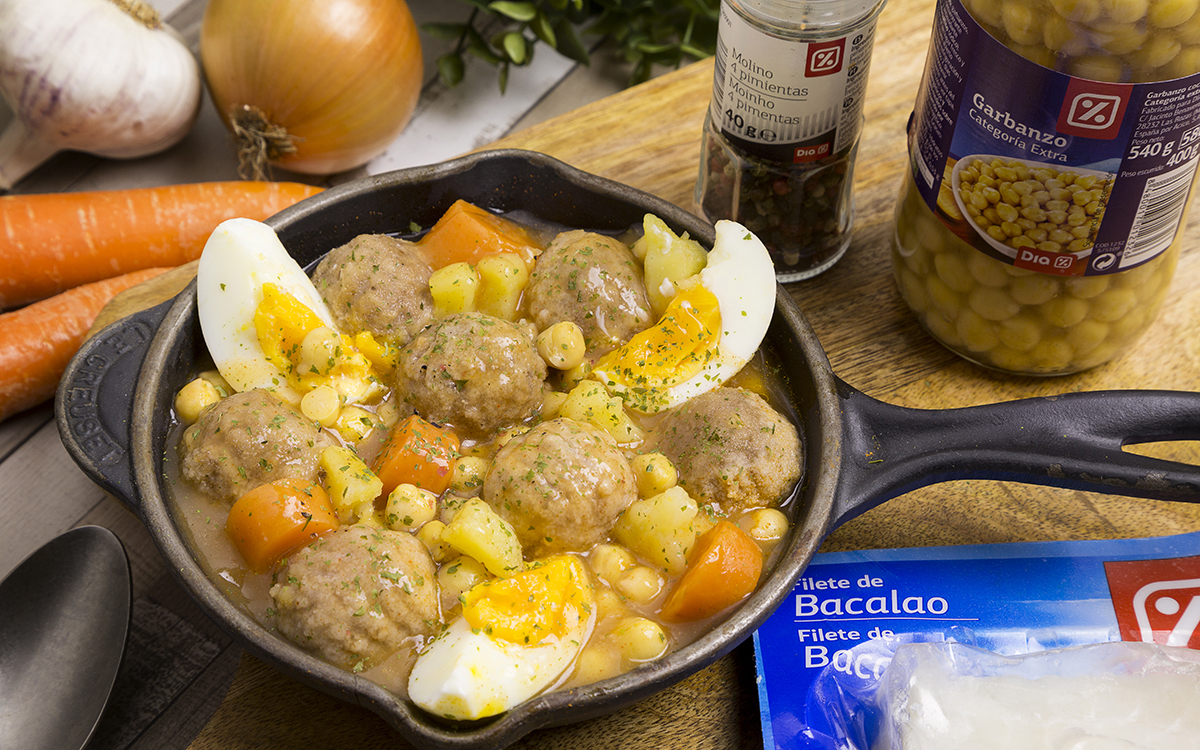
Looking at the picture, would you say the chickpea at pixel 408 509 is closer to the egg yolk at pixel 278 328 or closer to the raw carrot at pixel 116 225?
the egg yolk at pixel 278 328

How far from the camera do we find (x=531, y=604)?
1.96 m

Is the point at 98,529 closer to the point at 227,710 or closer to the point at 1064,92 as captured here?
the point at 227,710

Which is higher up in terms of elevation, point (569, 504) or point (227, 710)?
point (569, 504)

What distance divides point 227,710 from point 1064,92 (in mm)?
2282

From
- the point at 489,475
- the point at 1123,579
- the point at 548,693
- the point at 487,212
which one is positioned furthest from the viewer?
the point at 487,212

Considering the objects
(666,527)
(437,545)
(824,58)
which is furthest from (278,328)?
(824,58)

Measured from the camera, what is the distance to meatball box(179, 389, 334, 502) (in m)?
2.15

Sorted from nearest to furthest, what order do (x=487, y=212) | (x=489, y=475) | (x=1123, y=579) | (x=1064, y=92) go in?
(x=1064, y=92) → (x=489, y=475) → (x=1123, y=579) → (x=487, y=212)

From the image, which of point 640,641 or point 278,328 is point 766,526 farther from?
point 278,328

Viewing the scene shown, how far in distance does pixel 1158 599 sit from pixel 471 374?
1.72m

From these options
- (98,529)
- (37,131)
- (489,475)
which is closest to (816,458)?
(489,475)

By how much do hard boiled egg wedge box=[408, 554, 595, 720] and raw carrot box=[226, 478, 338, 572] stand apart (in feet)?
1.25

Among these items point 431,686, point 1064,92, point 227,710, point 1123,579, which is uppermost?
point 1064,92

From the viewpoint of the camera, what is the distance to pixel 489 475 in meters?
2.15
